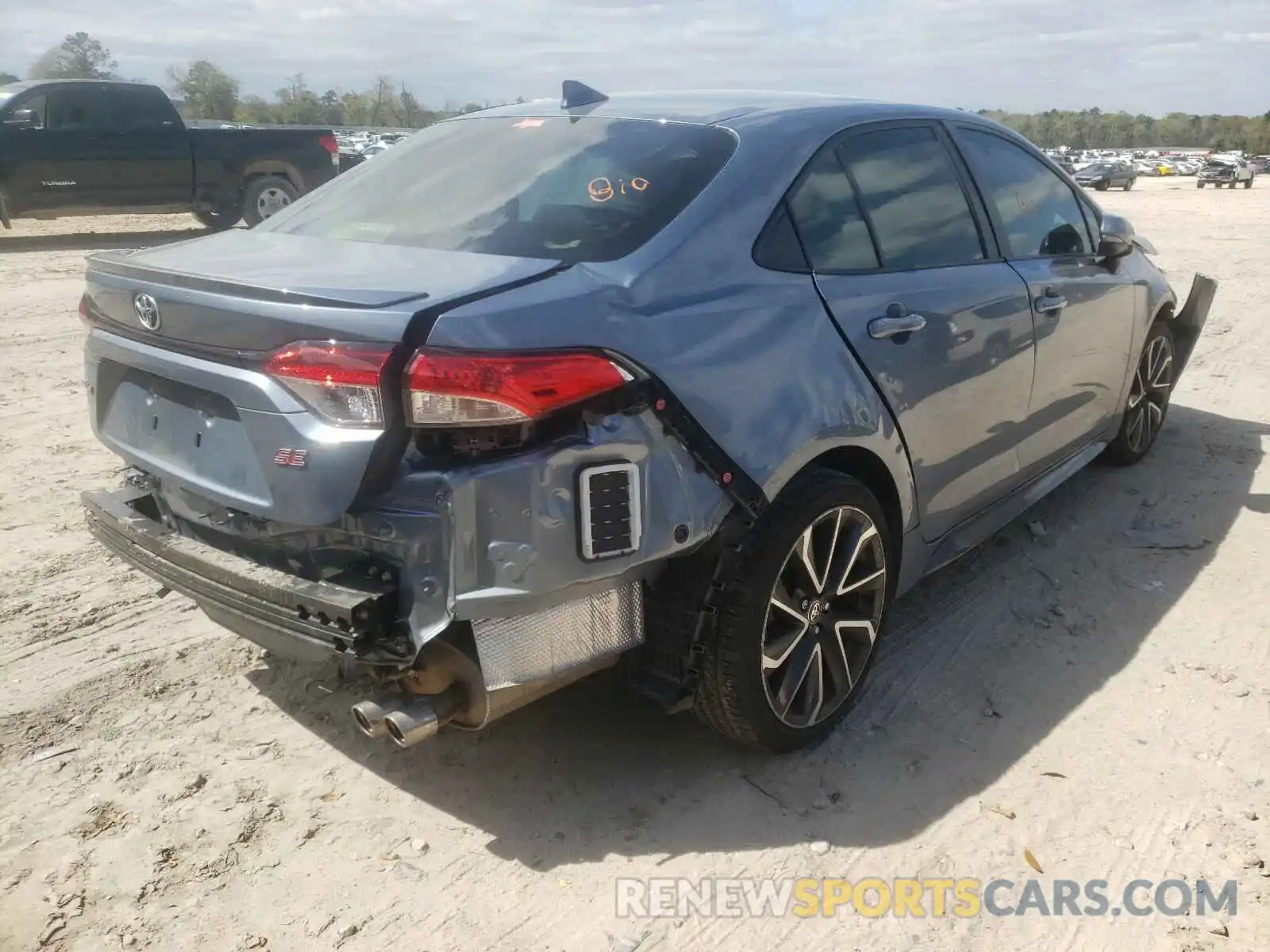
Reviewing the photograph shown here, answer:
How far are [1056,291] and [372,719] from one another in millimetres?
3032

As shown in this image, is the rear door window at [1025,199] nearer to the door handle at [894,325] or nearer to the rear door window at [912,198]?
the rear door window at [912,198]

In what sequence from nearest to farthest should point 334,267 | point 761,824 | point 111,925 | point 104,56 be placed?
point 111,925
point 334,267
point 761,824
point 104,56

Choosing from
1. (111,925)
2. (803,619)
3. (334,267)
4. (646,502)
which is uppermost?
(334,267)

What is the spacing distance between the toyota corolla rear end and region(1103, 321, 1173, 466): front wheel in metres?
3.39

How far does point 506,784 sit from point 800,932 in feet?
3.00

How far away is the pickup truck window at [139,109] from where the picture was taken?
13.8 metres

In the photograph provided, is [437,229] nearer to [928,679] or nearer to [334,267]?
[334,267]

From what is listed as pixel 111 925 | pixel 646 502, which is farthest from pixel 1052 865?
A: pixel 111 925

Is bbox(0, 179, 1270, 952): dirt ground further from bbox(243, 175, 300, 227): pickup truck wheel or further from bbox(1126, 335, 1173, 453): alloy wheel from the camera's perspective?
bbox(243, 175, 300, 227): pickup truck wheel

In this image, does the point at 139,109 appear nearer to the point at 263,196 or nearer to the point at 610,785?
the point at 263,196

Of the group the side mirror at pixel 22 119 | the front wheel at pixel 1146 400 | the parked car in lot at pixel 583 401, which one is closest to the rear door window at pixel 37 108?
the side mirror at pixel 22 119

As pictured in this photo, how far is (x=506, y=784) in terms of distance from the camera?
291cm

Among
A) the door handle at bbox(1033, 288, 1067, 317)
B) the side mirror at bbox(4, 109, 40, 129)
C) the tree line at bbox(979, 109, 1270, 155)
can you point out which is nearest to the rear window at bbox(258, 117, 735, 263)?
the door handle at bbox(1033, 288, 1067, 317)

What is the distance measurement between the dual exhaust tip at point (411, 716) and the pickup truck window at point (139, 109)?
548 inches
